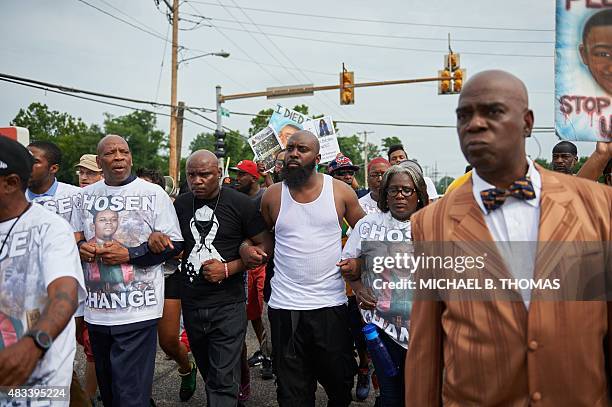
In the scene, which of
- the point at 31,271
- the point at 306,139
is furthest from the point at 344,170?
the point at 31,271

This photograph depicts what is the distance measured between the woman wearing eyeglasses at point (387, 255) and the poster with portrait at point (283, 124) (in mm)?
4573

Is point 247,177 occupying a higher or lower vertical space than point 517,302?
higher

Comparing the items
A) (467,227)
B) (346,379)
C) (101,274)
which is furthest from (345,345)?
(467,227)

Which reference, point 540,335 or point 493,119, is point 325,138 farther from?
point 540,335

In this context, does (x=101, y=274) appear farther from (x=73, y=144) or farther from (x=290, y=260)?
(x=73, y=144)

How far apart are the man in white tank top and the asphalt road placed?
102cm

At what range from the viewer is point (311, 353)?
4.18 metres

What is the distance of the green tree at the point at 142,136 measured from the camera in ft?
252

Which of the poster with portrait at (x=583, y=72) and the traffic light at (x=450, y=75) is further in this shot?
the traffic light at (x=450, y=75)

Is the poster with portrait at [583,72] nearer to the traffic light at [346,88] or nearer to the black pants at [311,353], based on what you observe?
the black pants at [311,353]

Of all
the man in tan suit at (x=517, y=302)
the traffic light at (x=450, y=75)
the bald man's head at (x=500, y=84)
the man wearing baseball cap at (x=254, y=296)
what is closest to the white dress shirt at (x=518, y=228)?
the man in tan suit at (x=517, y=302)

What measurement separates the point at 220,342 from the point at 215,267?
634 mm

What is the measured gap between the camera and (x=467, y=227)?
2062 mm

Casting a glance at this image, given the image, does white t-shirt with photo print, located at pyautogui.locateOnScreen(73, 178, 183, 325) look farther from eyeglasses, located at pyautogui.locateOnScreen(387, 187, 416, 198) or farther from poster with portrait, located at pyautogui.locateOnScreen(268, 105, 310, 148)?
poster with portrait, located at pyautogui.locateOnScreen(268, 105, 310, 148)
